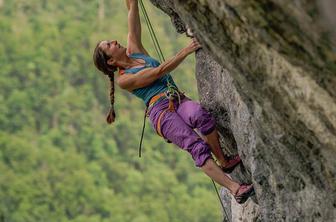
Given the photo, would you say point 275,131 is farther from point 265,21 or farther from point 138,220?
point 138,220

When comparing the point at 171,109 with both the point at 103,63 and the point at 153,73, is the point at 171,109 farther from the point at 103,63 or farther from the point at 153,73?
the point at 103,63

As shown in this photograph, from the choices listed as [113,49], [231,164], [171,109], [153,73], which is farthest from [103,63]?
[231,164]

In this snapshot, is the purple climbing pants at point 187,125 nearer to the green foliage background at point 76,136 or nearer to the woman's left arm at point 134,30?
the woman's left arm at point 134,30

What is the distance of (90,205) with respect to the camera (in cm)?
7444

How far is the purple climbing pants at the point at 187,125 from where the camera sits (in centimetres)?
838

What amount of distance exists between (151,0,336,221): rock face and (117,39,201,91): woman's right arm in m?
0.71

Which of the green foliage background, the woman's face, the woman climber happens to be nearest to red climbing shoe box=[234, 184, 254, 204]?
the woman climber

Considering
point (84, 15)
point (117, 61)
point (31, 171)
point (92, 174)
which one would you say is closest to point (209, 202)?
point (92, 174)

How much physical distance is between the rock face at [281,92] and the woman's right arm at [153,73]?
0.71 m

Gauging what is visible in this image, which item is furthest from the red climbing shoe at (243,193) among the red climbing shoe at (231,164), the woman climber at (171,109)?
the red climbing shoe at (231,164)

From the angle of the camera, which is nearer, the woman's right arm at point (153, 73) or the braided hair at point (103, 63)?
the woman's right arm at point (153, 73)

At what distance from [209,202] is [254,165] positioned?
2824 inches

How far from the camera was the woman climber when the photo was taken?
8352mm

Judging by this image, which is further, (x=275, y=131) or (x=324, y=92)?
(x=275, y=131)
